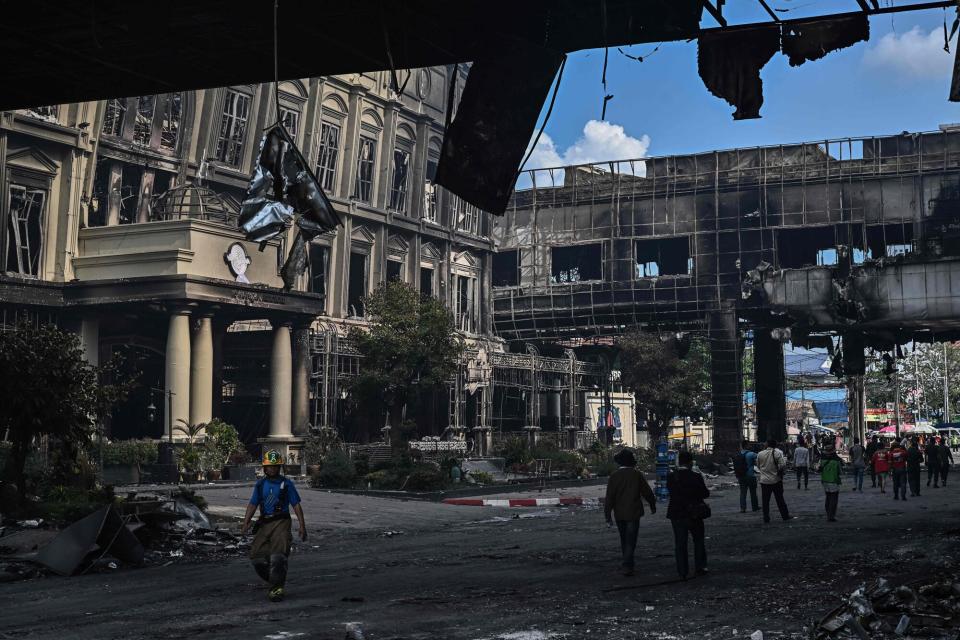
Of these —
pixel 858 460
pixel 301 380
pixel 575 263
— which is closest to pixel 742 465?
pixel 858 460

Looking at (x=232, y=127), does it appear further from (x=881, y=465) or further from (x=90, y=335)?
(x=881, y=465)

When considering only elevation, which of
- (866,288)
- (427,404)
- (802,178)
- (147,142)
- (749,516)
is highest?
(802,178)

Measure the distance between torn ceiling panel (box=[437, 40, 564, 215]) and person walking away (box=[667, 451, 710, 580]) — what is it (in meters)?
3.94

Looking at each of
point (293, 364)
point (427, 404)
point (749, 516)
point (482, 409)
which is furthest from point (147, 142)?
point (749, 516)

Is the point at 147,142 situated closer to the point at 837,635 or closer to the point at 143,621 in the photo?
the point at 143,621

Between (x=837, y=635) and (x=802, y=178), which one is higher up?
(x=802, y=178)

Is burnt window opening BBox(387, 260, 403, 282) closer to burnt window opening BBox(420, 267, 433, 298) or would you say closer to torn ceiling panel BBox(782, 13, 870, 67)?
burnt window opening BBox(420, 267, 433, 298)

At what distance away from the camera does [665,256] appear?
74.6 meters

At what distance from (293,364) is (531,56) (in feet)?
101

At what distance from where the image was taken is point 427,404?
53.8m

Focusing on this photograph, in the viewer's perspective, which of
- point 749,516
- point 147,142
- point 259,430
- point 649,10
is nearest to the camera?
point 649,10

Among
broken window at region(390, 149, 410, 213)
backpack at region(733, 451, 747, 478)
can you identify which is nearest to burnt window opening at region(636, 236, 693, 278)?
broken window at region(390, 149, 410, 213)

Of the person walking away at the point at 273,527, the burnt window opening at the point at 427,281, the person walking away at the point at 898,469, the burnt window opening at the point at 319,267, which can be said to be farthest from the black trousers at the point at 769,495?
the burnt window opening at the point at 427,281

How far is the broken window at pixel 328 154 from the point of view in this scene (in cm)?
5038
